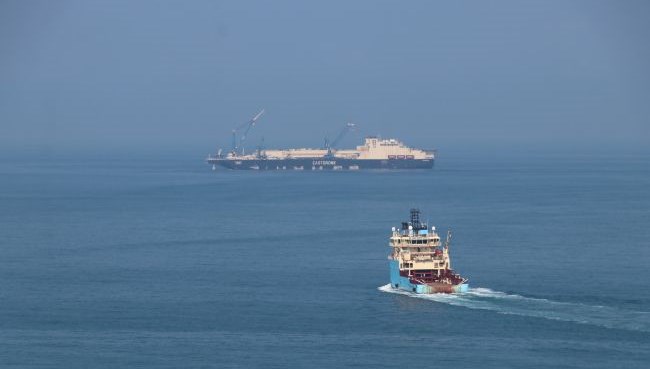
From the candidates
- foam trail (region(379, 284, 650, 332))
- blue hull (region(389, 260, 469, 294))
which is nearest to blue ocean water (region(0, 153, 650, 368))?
foam trail (region(379, 284, 650, 332))

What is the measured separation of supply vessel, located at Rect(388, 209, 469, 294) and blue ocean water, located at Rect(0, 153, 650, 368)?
4.20 feet

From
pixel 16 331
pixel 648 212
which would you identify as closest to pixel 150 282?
pixel 16 331

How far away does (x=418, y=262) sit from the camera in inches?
3241

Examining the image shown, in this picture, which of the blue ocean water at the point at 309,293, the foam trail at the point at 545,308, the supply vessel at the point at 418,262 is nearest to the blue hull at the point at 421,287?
the supply vessel at the point at 418,262

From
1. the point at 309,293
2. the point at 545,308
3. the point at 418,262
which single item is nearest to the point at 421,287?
the point at 418,262

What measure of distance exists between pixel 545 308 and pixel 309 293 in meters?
15.7

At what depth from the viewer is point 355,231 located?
12412cm

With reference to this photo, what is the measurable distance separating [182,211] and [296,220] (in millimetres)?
20225

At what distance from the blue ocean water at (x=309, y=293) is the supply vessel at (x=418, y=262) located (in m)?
1.28

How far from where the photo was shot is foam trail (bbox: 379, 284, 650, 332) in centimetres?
7088

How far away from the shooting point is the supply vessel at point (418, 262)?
80.7 metres

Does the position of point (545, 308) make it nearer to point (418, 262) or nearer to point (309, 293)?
point (418, 262)

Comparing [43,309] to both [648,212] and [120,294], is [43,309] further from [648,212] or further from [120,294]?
[648,212]

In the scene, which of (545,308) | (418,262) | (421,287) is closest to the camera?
(545,308)
